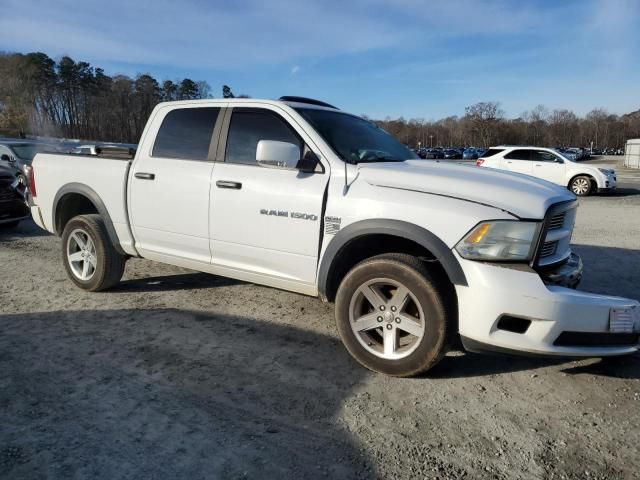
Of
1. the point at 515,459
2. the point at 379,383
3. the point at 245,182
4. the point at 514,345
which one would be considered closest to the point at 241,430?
the point at 379,383

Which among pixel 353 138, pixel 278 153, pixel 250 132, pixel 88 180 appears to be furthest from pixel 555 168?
pixel 88 180

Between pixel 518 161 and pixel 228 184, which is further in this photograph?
pixel 518 161

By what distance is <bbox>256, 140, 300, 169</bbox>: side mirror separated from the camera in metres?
3.48

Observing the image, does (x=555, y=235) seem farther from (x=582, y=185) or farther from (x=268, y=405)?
(x=582, y=185)

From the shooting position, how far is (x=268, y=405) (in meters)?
2.95

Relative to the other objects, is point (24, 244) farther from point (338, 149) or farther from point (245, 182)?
point (338, 149)

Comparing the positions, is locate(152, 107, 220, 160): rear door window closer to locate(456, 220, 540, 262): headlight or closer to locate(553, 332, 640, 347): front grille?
locate(456, 220, 540, 262): headlight

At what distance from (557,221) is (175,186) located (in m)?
3.13

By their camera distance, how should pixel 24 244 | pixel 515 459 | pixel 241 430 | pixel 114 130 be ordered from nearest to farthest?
pixel 515 459 < pixel 241 430 < pixel 24 244 < pixel 114 130

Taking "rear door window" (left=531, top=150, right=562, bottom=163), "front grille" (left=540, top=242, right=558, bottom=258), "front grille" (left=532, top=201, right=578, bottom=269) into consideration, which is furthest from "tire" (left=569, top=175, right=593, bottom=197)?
"front grille" (left=540, top=242, right=558, bottom=258)

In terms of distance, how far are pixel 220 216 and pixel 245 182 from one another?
15.1 inches

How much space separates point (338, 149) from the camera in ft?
12.3

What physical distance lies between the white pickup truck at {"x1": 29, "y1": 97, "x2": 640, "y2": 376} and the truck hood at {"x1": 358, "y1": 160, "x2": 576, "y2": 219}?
0.4 inches

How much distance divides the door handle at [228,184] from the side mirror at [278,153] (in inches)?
16.9
